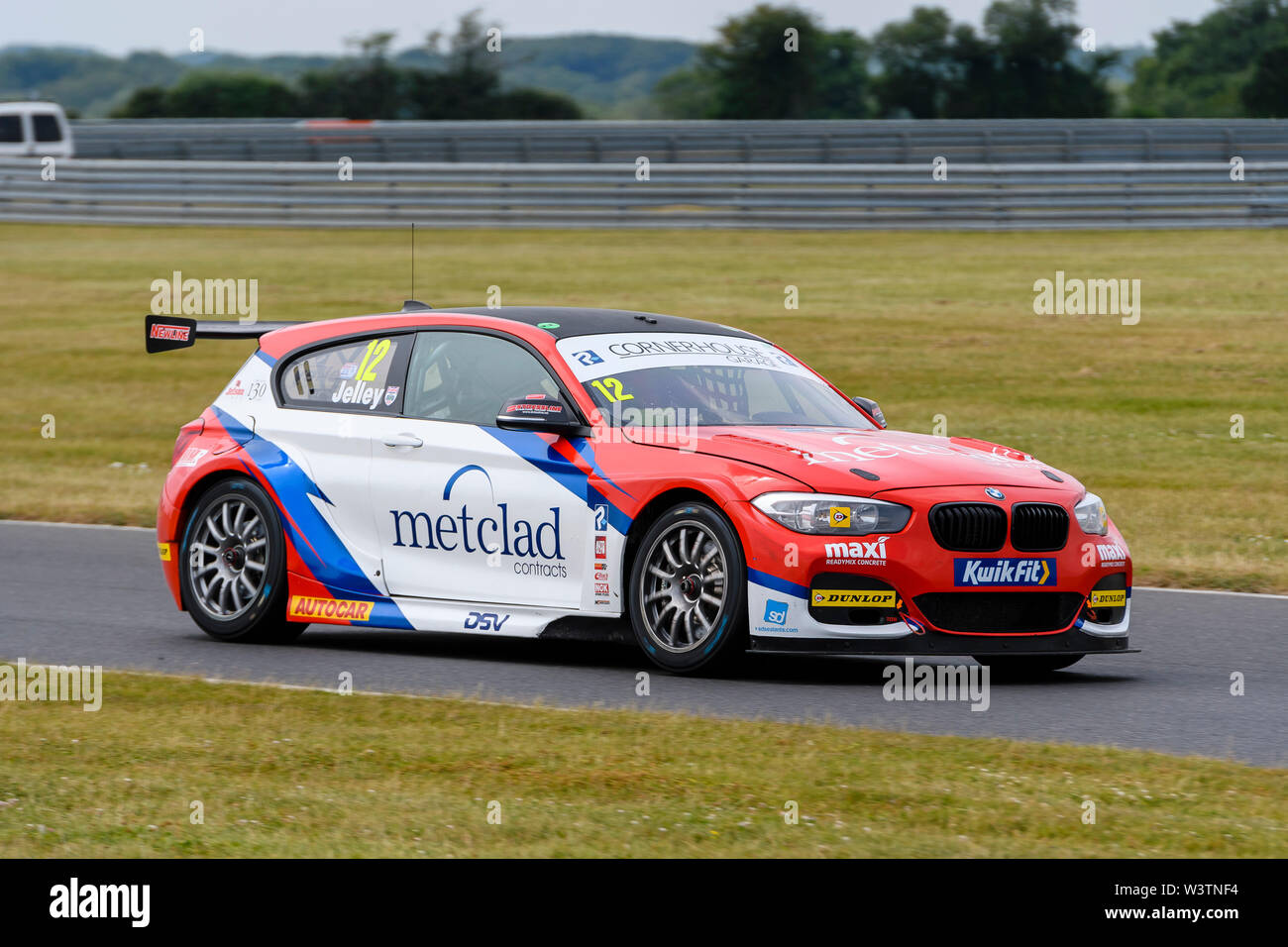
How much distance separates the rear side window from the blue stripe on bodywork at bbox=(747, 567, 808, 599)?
39.2m

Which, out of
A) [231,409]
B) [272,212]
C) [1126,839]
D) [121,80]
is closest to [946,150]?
[272,212]

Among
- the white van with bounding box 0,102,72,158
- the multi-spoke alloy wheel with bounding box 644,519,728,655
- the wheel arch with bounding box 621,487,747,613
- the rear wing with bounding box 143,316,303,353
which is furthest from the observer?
the white van with bounding box 0,102,72,158

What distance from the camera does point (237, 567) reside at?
9844 millimetres

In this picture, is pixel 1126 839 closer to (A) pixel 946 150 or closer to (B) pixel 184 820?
(B) pixel 184 820

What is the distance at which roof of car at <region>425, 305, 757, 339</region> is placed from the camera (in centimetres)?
943

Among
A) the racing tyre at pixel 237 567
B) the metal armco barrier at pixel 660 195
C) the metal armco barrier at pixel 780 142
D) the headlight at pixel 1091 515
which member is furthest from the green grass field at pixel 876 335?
the metal armco barrier at pixel 780 142

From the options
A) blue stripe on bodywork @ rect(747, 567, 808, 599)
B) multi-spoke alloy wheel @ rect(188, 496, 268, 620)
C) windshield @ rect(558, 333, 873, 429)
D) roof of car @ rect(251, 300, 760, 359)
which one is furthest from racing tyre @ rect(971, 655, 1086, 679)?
multi-spoke alloy wheel @ rect(188, 496, 268, 620)

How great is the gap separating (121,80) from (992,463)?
153 metres

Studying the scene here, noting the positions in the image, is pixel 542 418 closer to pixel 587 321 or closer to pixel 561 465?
pixel 561 465

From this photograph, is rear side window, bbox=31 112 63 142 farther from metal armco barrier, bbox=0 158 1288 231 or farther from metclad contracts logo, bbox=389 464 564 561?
metclad contracts logo, bbox=389 464 564 561

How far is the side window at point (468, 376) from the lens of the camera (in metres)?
9.22

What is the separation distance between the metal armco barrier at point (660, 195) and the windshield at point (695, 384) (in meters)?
17.9

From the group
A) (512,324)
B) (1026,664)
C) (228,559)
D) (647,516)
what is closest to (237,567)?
(228,559)

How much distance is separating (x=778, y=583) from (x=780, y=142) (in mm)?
29629
